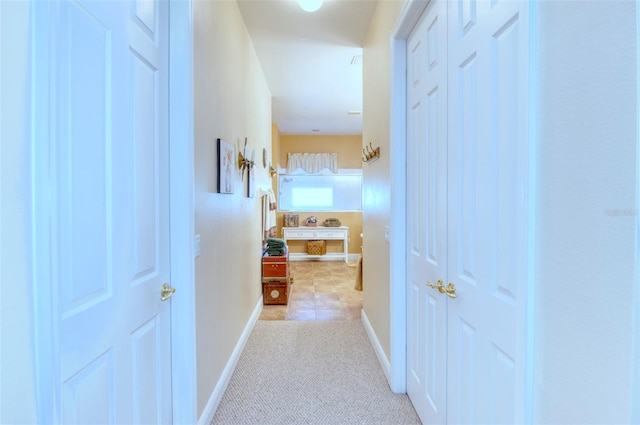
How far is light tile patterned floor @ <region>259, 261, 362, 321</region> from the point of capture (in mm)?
3670

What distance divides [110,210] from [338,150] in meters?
7.07

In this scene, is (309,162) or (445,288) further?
(309,162)

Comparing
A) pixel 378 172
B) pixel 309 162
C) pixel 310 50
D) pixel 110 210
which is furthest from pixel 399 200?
pixel 309 162

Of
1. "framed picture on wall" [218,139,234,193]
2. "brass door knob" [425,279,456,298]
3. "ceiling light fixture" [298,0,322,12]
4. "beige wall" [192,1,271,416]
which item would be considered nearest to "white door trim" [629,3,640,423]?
"brass door knob" [425,279,456,298]

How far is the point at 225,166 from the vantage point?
7.04 feet

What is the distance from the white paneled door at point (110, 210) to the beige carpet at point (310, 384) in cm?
73

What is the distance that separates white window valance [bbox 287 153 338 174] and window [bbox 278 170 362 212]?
21cm

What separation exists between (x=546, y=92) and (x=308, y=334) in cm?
279

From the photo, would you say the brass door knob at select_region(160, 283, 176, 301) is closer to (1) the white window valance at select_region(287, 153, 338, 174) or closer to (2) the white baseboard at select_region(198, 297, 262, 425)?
(2) the white baseboard at select_region(198, 297, 262, 425)

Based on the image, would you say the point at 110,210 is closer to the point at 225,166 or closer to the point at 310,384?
the point at 225,166

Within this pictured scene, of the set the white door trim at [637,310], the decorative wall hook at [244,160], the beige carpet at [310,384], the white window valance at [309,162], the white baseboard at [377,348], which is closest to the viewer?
the white door trim at [637,310]

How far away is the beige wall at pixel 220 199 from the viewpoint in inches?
67.0

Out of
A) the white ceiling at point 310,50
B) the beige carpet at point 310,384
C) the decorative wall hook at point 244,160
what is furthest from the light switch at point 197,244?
the white ceiling at point 310,50

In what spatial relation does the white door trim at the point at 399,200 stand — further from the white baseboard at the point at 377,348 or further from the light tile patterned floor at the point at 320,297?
the light tile patterned floor at the point at 320,297
